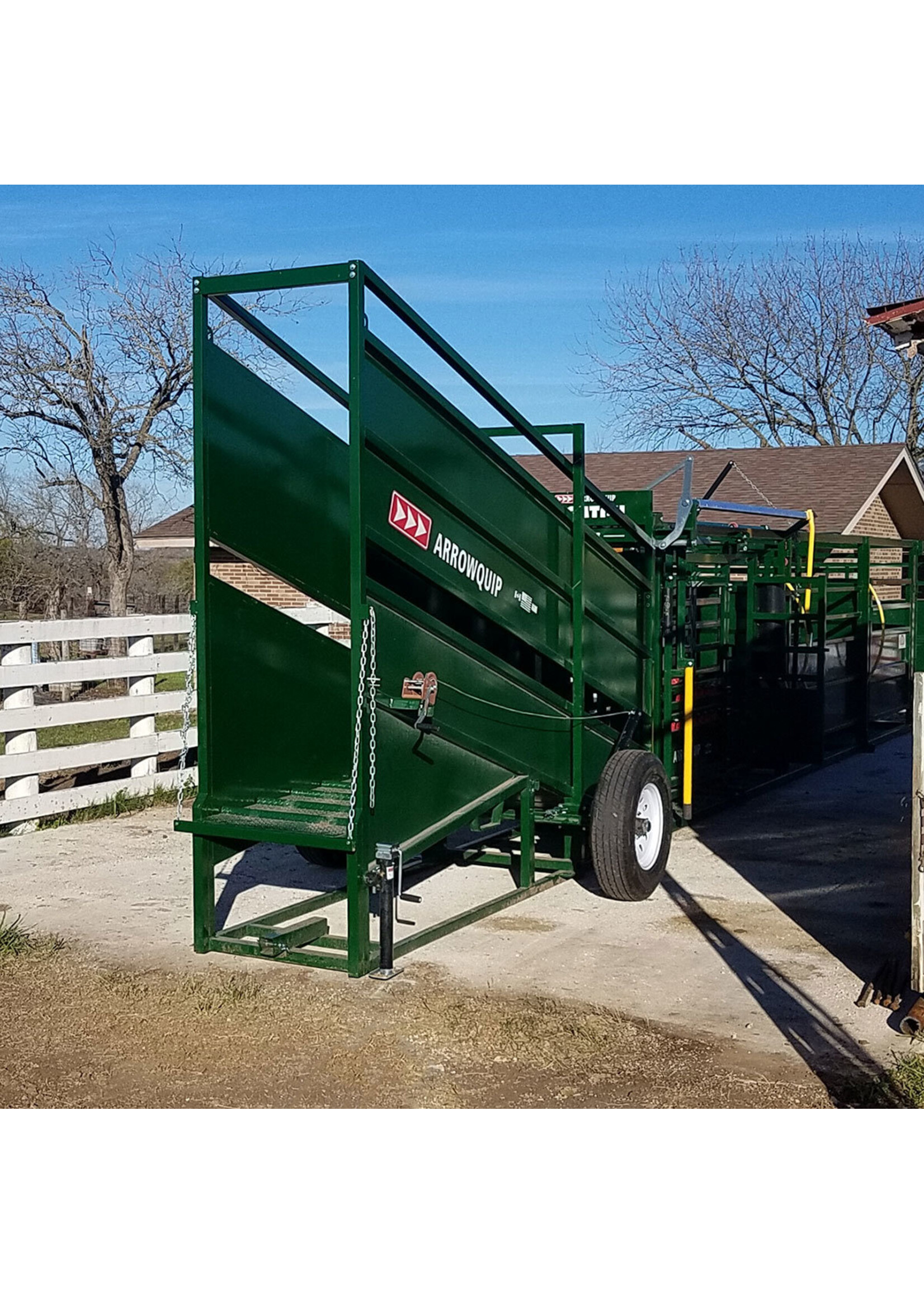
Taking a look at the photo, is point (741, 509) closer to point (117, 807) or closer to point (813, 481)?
point (117, 807)

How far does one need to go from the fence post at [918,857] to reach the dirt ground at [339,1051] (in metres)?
0.78

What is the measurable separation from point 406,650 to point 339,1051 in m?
1.87

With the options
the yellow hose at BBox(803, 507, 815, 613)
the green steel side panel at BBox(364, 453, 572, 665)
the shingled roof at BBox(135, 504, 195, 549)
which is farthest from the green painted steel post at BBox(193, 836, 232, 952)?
the shingled roof at BBox(135, 504, 195, 549)

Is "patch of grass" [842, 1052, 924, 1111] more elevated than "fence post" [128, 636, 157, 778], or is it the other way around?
"fence post" [128, 636, 157, 778]

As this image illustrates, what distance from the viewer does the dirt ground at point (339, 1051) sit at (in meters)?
4.55

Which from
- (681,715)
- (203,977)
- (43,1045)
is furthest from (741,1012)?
(681,715)

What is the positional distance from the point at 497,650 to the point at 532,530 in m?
0.72

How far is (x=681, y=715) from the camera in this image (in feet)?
30.9

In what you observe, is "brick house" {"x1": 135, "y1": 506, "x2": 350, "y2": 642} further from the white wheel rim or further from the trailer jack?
the white wheel rim

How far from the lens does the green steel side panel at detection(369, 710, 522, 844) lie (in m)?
5.89

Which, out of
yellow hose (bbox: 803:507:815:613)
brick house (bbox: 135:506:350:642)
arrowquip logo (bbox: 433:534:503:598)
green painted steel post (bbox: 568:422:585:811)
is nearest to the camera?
arrowquip logo (bbox: 433:534:503:598)

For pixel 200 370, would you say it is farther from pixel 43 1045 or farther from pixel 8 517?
pixel 8 517

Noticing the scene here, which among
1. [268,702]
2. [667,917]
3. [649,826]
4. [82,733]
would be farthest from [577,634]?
[82,733]

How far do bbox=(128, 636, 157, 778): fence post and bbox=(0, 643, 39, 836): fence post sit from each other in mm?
1199
